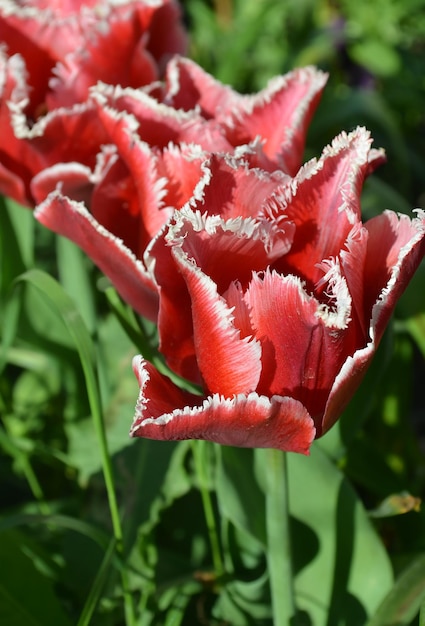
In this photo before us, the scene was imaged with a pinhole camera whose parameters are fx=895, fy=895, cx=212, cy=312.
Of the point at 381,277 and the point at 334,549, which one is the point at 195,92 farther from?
the point at 334,549

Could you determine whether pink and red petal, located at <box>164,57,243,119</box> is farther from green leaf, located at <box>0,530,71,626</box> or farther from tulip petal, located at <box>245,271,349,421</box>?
green leaf, located at <box>0,530,71,626</box>

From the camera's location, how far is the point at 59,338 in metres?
0.98

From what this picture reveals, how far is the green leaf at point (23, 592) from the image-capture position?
698 millimetres

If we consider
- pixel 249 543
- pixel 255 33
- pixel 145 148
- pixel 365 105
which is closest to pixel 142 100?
pixel 145 148

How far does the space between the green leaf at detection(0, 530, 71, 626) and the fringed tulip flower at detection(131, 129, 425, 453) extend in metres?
0.31

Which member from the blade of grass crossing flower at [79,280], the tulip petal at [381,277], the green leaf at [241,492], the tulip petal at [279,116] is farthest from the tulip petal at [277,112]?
the blade of grass crossing flower at [79,280]

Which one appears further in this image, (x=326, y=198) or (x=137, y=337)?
(x=137, y=337)

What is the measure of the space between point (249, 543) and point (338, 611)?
0.30 feet

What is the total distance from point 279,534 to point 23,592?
25 centimetres

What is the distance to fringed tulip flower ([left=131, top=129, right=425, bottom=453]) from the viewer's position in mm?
431

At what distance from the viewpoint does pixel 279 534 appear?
1.86ft

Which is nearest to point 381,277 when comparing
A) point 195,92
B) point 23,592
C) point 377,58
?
point 195,92

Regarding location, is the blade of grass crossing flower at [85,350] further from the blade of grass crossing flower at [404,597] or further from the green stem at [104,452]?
the blade of grass crossing flower at [404,597]

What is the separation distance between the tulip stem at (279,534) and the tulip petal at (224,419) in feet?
0.29
